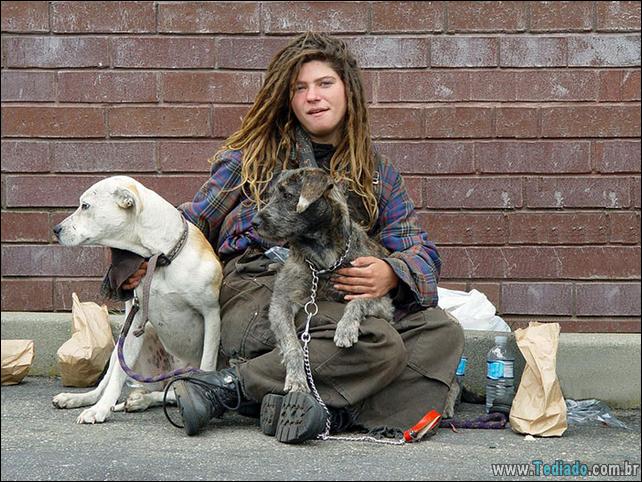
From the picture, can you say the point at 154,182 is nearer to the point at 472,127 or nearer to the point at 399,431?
the point at 472,127

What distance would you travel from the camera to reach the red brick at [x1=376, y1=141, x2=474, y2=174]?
6.34 meters

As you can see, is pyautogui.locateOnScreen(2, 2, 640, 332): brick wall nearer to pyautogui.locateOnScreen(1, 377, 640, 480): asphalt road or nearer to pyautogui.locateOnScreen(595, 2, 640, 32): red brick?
pyautogui.locateOnScreen(595, 2, 640, 32): red brick

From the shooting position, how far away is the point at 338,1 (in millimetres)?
6355

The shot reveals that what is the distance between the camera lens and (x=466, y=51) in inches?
249

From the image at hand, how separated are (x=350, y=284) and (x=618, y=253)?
229cm

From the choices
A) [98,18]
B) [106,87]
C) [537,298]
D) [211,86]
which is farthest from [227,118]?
[537,298]

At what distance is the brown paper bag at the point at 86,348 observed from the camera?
579 cm

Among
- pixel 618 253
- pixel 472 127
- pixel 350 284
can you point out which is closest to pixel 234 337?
pixel 350 284

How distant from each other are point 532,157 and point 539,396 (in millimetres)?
1913

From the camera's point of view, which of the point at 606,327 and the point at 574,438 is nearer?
the point at 574,438

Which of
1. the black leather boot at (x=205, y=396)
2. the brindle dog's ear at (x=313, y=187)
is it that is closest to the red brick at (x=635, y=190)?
the brindle dog's ear at (x=313, y=187)

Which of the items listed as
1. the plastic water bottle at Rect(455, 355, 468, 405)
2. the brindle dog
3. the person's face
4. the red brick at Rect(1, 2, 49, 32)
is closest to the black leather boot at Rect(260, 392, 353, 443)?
the brindle dog

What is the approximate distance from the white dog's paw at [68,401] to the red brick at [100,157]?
1.78 m

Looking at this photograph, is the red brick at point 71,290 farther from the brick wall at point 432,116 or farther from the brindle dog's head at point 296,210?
the brindle dog's head at point 296,210
